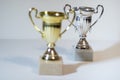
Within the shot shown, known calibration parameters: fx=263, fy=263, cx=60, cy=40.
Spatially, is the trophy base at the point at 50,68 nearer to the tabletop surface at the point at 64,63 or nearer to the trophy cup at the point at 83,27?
the tabletop surface at the point at 64,63

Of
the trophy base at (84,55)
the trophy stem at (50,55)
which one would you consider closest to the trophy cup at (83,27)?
the trophy base at (84,55)

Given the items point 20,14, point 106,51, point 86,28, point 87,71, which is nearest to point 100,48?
point 106,51

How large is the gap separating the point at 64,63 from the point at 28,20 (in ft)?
1.98

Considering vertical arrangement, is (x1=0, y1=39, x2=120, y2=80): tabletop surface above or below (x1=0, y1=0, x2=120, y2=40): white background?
below

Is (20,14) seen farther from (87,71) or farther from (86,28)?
(87,71)

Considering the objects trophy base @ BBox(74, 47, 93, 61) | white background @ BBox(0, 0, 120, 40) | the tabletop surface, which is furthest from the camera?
white background @ BBox(0, 0, 120, 40)

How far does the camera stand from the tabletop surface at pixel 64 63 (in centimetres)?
86

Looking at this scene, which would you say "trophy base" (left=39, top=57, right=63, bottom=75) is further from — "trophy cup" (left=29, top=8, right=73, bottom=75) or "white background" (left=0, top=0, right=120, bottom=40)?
"white background" (left=0, top=0, right=120, bottom=40)

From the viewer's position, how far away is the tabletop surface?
34.0 inches

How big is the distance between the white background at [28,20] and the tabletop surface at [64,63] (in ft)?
0.49

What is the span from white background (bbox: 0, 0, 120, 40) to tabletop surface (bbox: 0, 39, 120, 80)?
0.49ft

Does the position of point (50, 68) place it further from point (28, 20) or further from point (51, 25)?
point (28, 20)

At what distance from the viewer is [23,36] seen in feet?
5.10

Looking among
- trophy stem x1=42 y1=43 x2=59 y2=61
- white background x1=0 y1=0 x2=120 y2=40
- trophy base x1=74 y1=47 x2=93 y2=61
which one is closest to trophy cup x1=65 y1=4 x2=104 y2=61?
trophy base x1=74 y1=47 x2=93 y2=61
